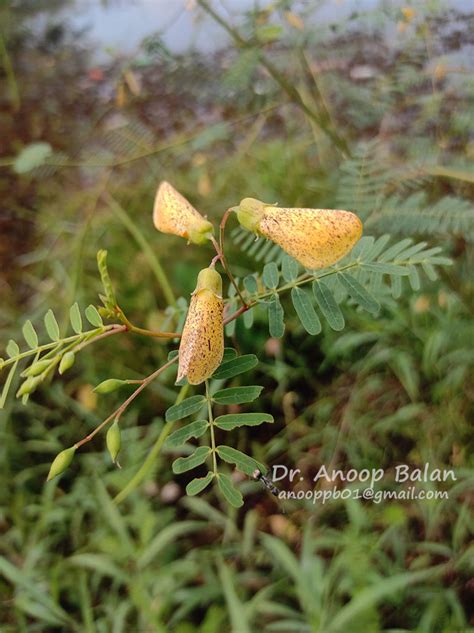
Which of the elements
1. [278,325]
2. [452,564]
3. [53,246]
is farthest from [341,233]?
[53,246]

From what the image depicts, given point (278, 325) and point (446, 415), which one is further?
point (446, 415)

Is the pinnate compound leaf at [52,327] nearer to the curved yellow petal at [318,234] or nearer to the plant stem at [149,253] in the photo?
the curved yellow petal at [318,234]

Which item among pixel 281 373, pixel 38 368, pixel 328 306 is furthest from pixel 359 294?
pixel 281 373

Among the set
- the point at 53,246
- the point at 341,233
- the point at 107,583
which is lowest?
the point at 107,583

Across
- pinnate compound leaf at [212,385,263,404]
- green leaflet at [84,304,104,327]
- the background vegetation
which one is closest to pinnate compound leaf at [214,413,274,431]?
pinnate compound leaf at [212,385,263,404]

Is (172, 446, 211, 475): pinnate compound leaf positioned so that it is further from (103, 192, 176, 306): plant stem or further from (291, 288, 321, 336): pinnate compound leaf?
(103, 192, 176, 306): plant stem

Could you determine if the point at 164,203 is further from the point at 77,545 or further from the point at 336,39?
the point at 336,39

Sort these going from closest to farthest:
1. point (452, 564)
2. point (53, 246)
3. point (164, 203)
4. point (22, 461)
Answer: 1. point (164, 203)
2. point (452, 564)
3. point (22, 461)
4. point (53, 246)

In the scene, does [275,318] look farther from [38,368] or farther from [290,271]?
[38,368]
